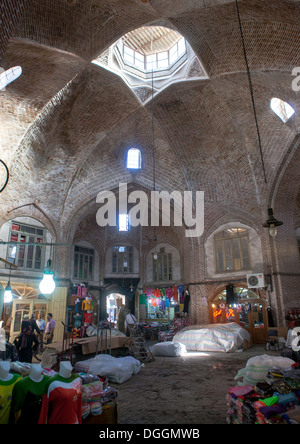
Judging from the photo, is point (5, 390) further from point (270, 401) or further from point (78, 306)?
point (78, 306)

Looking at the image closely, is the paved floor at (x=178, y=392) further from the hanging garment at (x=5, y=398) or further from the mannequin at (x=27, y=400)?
the hanging garment at (x=5, y=398)

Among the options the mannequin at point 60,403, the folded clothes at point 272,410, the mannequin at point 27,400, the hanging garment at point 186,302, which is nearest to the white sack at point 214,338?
the hanging garment at point 186,302

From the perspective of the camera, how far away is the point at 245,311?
15.5m

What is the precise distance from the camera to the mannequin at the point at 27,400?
3.23 metres

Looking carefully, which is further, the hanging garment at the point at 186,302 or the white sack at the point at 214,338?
the hanging garment at the point at 186,302

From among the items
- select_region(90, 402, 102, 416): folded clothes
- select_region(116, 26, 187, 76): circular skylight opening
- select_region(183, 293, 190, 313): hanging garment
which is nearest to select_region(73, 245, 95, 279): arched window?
select_region(183, 293, 190, 313): hanging garment

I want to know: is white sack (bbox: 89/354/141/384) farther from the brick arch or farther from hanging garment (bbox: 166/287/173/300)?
hanging garment (bbox: 166/287/173/300)

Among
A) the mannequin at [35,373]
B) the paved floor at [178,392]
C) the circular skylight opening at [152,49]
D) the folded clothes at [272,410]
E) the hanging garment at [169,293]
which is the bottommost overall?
the paved floor at [178,392]

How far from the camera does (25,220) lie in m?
15.1

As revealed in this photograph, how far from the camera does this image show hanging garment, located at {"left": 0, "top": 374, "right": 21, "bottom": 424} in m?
3.16

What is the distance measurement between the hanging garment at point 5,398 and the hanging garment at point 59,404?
1.21 feet

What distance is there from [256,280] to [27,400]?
13.3m

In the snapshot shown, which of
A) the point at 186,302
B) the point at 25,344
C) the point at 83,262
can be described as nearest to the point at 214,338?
the point at 186,302
